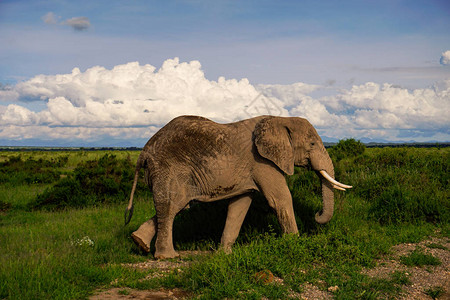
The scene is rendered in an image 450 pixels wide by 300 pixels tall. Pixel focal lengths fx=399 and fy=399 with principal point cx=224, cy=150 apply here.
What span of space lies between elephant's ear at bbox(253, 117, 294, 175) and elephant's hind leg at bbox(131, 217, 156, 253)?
2.44 m

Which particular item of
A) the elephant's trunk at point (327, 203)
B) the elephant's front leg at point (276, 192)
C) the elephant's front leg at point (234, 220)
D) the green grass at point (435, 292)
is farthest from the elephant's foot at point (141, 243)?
the green grass at point (435, 292)

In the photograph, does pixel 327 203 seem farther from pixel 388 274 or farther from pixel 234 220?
pixel 234 220

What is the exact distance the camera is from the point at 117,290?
5496mm

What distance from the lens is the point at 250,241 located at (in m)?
7.44

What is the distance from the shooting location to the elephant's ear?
662 cm

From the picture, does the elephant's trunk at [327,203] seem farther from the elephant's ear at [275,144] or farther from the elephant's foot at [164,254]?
the elephant's foot at [164,254]

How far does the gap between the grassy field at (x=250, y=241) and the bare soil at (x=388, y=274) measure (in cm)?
12

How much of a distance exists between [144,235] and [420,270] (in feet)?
15.2

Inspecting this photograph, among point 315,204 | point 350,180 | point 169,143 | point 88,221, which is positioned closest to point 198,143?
point 169,143

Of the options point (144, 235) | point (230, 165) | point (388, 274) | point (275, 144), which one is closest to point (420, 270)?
point (388, 274)

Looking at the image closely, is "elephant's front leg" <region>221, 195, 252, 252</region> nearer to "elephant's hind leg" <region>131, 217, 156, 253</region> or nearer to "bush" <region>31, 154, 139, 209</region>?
"elephant's hind leg" <region>131, 217, 156, 253</region>

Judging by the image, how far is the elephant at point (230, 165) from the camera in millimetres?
6719

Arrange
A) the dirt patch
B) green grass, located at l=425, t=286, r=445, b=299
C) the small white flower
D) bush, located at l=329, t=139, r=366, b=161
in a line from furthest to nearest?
1. bush, located at l=329, t=139, r=366, b=161
2. the small white flower
3. the dirt patch
4. green grass, located at l=425, t=286, r=445, b=299

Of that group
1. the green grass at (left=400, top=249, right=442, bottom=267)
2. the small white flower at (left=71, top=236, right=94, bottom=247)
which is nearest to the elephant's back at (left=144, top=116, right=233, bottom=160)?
the small white flower at (left=71, top=236, right=94, bottom=247)
